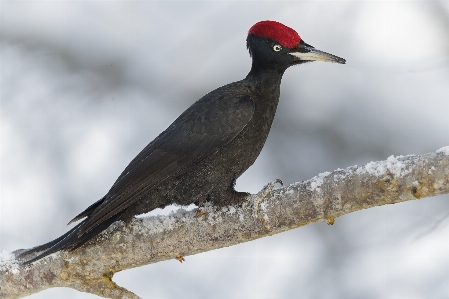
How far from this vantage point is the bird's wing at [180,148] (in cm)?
303

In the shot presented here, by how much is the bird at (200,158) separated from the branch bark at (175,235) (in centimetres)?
8

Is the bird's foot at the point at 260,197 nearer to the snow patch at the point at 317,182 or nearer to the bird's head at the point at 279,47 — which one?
the snow patch at the point at 317,182

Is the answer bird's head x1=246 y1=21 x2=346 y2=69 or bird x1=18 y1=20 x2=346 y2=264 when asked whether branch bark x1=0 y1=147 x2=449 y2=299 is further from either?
bird's head x1=246 y1=21 x2=346 y2=69

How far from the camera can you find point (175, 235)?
301 cm

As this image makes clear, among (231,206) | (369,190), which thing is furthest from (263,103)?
(369,190)

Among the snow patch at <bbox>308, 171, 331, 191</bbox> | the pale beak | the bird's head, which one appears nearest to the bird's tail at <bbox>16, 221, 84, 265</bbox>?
the snow patch at <bbox>308, 171, 331, 191</bbox>

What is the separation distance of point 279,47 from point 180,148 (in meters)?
0.84

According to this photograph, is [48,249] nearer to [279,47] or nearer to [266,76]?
[266,76]

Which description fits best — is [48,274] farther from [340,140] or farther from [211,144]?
[340,140]

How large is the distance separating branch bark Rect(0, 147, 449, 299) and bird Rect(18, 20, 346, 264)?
0.08 m

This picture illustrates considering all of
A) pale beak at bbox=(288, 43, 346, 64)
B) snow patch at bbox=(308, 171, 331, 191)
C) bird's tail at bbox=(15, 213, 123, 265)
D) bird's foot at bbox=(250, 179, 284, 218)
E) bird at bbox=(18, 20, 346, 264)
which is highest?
pale beak at bbox=(288, 43, 346, 64)

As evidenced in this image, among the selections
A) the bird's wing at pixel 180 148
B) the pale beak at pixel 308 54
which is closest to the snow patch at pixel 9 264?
the bird's wing at pixel 180 148

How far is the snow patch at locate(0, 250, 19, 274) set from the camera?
3.08 meters

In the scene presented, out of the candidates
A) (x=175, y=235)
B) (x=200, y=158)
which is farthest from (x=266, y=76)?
(x=175, y=235)
